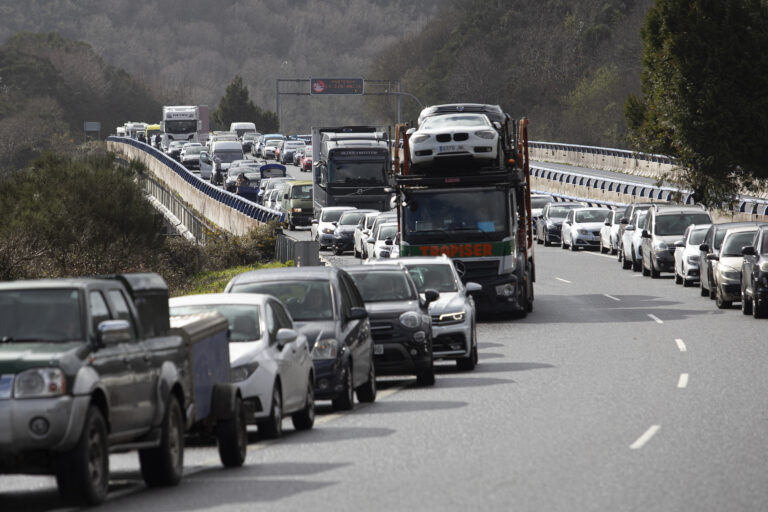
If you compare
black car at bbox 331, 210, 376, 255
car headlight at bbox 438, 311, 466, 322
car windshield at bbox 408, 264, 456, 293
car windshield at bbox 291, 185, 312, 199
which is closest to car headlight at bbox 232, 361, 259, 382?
car headlight at bbox 438, 311, 466, 322

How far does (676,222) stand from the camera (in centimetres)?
4028

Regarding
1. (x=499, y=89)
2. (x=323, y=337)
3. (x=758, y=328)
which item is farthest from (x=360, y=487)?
(x=499, y=89)

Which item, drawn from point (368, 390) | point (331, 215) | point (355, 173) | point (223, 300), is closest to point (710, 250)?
point (368, 390)

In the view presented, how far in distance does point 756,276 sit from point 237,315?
15.7m

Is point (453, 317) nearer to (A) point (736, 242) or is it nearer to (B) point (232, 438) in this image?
(B) point (232, 438)

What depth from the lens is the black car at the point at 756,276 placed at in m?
27.8

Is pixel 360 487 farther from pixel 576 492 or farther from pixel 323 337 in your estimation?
pixel 323 337

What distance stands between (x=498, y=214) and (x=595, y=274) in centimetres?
1513

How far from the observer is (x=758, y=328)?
26734 mm

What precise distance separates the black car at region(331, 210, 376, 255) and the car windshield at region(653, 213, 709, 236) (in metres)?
12.8

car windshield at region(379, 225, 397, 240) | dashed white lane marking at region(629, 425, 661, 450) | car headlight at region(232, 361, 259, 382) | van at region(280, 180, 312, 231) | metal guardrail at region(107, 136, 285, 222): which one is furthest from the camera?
van at region(280, 180, 312, 231)

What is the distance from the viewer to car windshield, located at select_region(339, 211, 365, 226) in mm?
50562

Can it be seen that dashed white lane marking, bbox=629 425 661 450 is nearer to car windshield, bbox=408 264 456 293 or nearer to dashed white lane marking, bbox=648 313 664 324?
car windshield, bbox=408 264 456 293

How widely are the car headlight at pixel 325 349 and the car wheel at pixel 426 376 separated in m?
3.40
